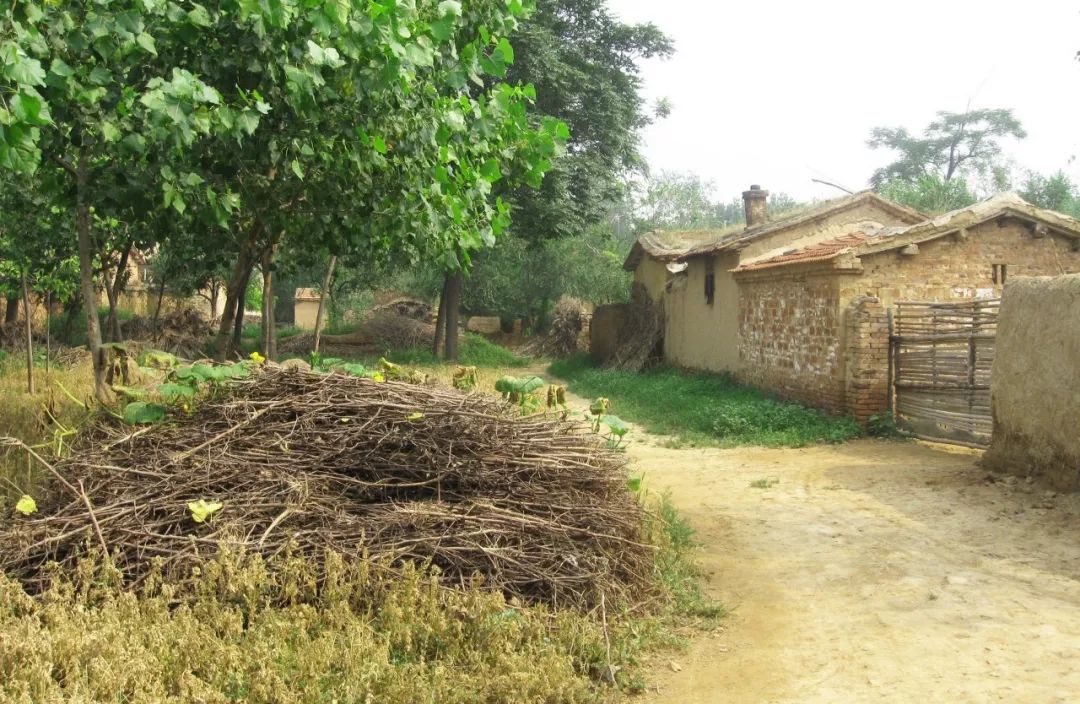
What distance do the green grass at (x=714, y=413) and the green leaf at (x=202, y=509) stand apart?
787 cm

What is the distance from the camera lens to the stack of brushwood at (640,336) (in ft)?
67.2

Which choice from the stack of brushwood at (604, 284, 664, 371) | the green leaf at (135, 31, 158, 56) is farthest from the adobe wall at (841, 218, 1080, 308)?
the green leaf at (135, 31, 158, 56)

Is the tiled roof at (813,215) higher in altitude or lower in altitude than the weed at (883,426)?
higher

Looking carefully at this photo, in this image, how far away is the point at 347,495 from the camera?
462 cm

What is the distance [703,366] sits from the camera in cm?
1750

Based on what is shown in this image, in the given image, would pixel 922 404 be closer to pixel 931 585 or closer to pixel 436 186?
pixel 931 585

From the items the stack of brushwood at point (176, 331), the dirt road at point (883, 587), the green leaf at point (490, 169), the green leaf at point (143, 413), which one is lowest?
the dirt road at point (883, 587)

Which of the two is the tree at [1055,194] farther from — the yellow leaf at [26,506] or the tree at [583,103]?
the yellow leaf at [26,506]

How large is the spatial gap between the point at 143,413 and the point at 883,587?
4.46 metres

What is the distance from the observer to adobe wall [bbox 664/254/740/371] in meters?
16.0

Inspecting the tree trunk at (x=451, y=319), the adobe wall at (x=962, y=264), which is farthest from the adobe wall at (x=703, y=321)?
the tree trunk at (x=451, y=319)

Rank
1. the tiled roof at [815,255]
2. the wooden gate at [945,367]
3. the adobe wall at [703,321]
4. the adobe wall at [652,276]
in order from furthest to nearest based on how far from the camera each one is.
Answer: the adobe wall at [652,276], the adobe wall at [703,321], the tiled roof at [815,255], the wooden gate at [945,367]

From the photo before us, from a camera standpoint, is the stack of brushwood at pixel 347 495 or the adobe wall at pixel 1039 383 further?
the adobe wall at pixel 1039 383

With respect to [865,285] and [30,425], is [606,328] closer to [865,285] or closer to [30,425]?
[865,285]
